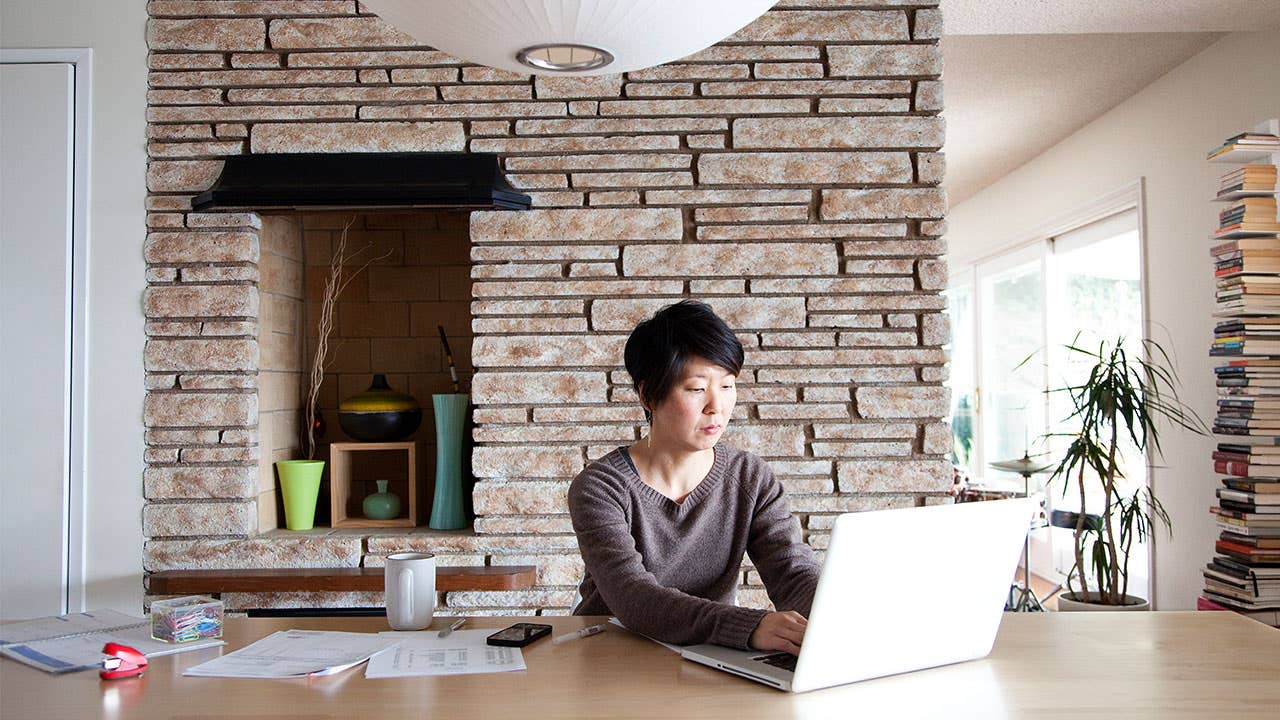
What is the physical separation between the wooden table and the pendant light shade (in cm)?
89

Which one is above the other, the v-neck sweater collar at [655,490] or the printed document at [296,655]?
the v-neck sweater collar at [655,490]

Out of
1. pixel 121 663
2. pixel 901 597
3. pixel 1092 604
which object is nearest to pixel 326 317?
pixel 121 663

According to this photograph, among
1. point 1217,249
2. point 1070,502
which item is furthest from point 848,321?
point 1070,502

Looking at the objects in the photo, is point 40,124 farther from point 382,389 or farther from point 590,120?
point 590,120

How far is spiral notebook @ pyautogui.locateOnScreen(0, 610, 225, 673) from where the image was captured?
1.46m

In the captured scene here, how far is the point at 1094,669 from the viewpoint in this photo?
1.39 meters

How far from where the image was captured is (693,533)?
1897 mm

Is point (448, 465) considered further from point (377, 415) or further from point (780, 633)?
point (780, 633)

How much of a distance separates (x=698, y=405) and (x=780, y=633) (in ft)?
1.70

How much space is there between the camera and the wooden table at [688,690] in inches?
47.9

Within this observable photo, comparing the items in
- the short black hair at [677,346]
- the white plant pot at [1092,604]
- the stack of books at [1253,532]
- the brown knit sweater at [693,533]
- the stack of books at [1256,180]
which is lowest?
the white plant pot at [1092,604]

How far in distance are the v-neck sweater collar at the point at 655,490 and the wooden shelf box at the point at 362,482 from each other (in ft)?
4.49

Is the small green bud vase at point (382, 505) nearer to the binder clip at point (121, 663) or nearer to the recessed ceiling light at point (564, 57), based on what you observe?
the binder clip at point (121, 663)

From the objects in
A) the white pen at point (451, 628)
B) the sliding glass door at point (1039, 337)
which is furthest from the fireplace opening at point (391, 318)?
the sliding glass door at point (1039, 337)
